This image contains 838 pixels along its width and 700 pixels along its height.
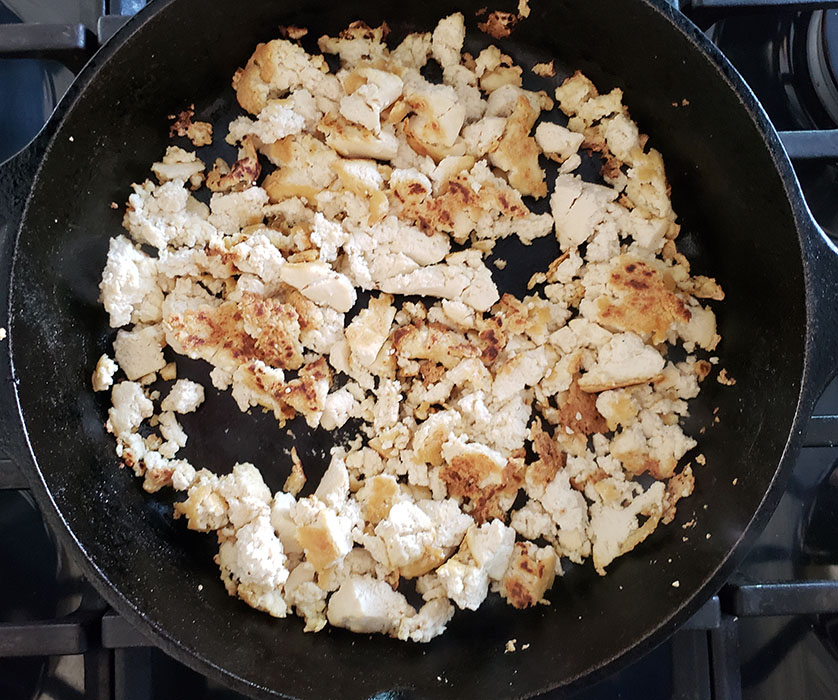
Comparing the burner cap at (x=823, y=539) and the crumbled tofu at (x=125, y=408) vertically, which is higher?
the crumbled tofu at (x=125, y=408)

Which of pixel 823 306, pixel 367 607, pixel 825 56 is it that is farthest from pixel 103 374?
pixel 825 56

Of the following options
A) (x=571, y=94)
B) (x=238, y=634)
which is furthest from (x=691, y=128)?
(x=238, y=634)

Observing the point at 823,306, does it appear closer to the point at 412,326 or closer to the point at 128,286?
the point at 412,326

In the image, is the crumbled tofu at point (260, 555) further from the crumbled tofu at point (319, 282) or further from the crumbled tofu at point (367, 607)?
the crumbled tofu at point (319, 282)

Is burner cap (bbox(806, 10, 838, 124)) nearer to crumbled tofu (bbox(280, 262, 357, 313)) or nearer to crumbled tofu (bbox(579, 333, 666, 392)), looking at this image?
crumbled tofu (bbox(579, 333, 666, 392))

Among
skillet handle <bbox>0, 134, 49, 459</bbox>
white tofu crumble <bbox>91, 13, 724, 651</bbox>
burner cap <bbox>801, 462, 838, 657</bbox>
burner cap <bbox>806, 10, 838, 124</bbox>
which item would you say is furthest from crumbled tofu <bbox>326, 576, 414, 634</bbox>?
burner cap <bbox>806, 10, 838, 124</bbox>

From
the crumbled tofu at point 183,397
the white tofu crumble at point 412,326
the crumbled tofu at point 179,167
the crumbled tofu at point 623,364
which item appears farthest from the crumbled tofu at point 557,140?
the crumbled tofu at point 183,397

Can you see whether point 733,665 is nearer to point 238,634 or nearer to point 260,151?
point 238,634

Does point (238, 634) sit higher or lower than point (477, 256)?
lower
